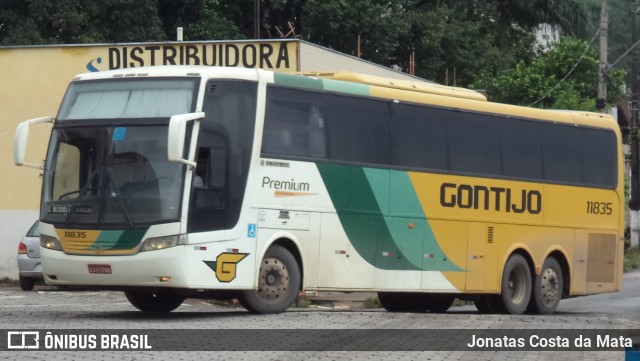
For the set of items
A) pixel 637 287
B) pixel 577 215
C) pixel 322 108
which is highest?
pixel 322 108

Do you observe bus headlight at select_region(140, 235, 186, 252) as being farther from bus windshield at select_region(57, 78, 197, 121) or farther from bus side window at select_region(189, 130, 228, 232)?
bus windshield at select_region(57, 78, 197, 121)

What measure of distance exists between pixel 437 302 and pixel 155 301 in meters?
5.86

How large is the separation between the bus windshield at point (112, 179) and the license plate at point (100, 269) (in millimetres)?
517

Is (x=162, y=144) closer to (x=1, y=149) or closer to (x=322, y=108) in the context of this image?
(x=322, y=108)

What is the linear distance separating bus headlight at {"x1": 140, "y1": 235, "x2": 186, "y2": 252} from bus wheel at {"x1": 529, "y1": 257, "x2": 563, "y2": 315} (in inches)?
328

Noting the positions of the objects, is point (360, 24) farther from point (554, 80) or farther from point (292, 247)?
point (292, 247)

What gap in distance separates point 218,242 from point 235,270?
45cm

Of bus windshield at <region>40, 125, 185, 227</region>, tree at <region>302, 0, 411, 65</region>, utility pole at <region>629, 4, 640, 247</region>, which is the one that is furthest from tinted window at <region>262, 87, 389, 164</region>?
tree at <region>302, 0, 411, 65</region>

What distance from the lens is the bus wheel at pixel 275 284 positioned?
60.7ft

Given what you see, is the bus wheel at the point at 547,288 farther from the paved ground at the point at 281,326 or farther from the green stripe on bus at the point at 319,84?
the green stripe on bus at the point at 319,84

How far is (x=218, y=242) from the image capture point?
17.9m

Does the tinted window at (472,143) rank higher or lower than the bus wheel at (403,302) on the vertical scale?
higher

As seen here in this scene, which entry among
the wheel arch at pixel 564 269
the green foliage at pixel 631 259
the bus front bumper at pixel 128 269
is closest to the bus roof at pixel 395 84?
the wheel arch at pixel 564 269

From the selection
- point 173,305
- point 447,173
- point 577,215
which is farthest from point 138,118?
point 577,215
